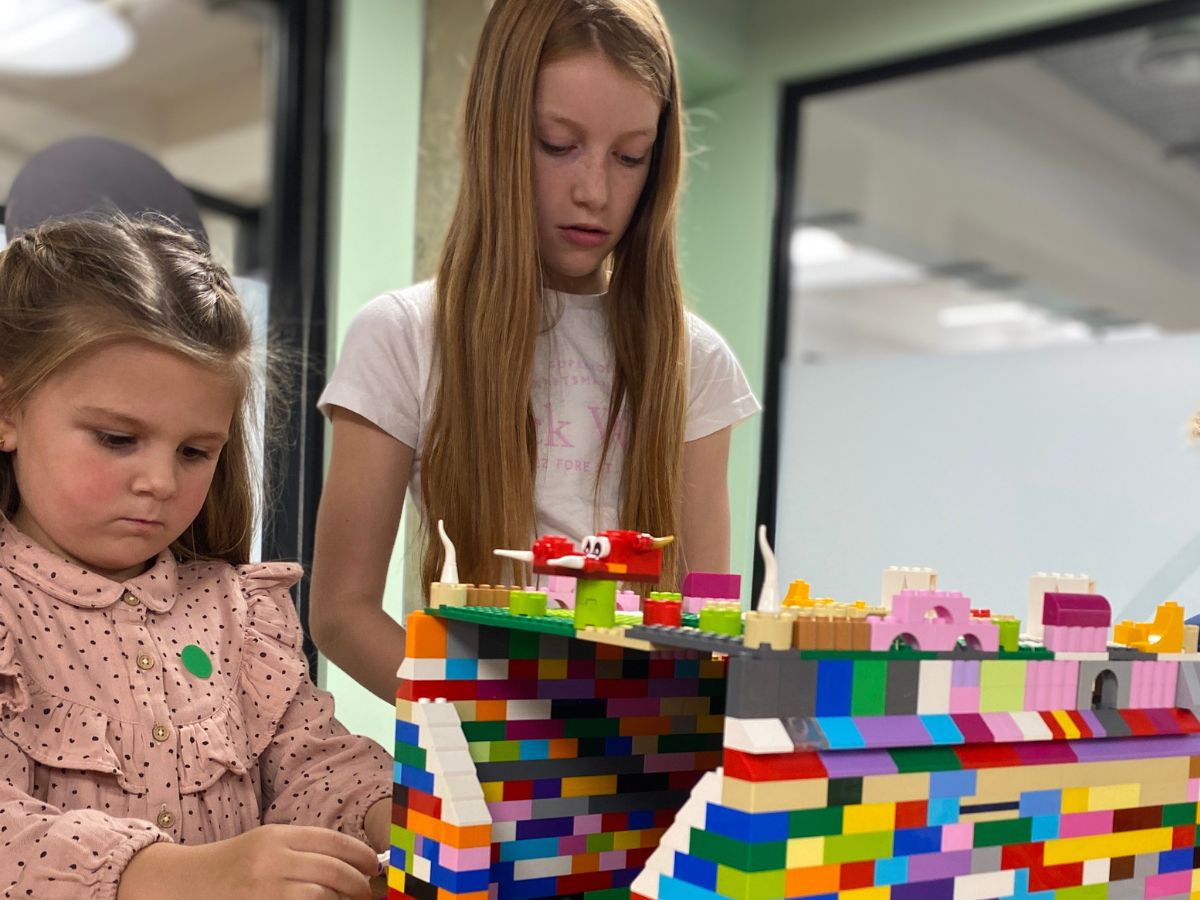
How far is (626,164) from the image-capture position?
1058 mm

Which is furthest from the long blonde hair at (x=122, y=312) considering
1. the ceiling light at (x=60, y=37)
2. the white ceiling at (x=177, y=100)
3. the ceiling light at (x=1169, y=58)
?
the ceiling light at (x=1169, y=58)

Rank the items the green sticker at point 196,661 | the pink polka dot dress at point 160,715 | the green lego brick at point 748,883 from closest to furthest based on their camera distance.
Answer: the green lego brick at point 748,883
the pink polka dot dress at point 160,715
the green sticker at point 196,661

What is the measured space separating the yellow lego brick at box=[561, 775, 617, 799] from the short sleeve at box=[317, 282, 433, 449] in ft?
1.60

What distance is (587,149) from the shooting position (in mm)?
1034

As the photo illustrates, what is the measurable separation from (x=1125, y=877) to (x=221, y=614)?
1.98 ft

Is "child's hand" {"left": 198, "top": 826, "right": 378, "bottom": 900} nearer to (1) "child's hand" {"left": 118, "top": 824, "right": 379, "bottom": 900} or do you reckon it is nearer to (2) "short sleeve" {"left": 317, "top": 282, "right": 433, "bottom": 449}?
(1) "child's hand" {"left": 118, "top": 824, "right": 379, "bottom": 900}

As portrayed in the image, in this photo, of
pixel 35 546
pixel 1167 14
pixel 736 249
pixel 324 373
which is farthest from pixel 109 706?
pixel 1167 14

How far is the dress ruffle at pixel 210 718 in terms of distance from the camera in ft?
2.32

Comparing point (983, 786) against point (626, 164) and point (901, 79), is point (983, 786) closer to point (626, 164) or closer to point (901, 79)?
point (626, 164)

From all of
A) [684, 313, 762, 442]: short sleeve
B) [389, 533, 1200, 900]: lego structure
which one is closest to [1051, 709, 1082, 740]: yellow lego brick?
[389, 533, 1200, 900]: lego structure

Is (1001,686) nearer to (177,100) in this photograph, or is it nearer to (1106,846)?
(1106,846)

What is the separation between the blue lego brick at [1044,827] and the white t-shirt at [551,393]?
596 millimetres

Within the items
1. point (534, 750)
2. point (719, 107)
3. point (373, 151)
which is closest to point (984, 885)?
point (534, 750)

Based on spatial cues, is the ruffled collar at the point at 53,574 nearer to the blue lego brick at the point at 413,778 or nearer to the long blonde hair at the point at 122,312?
the long blonde hair at the point at 122,312
